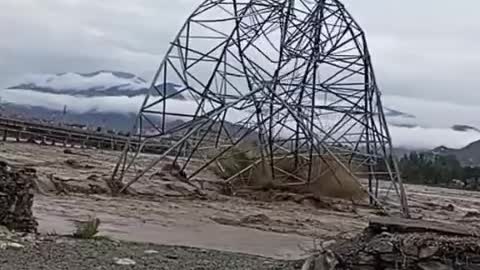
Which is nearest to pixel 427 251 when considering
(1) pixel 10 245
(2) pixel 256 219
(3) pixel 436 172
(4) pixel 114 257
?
(4) pixel 114 257

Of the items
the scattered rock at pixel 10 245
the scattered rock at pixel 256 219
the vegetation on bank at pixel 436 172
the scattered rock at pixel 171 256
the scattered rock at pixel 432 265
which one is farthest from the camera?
the vegetation on bank at pixel 436 172

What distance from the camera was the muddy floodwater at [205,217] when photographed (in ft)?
37.3

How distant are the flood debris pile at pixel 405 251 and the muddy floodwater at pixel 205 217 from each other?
9.03 feet

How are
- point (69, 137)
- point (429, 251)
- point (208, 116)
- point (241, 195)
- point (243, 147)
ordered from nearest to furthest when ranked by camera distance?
point (429, 251) → point (208, 116) → point (241, 195) → point (243, 147) → point (69, 137)

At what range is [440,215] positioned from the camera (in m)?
20.8

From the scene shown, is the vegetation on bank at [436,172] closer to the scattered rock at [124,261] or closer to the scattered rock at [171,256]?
the scattered rock at [171,256]

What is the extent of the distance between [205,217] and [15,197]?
18.9 feet

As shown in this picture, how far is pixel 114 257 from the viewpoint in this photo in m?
8.81

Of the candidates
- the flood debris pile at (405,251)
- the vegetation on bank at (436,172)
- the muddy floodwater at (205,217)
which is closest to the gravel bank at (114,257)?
the muddy floodwater at (205,217)

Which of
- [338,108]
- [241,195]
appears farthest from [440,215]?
[241,195]

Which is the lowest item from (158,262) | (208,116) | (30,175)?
(158,262)

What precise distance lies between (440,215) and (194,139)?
7.26 meters

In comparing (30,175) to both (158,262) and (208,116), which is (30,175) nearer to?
(158,262)

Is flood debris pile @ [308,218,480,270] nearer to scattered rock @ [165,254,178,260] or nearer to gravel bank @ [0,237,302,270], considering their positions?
gravel bank @ [0,237,302,270]
